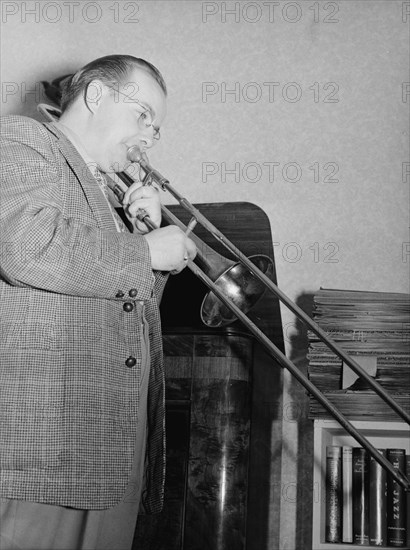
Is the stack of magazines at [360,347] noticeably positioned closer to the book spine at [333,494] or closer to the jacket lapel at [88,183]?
the book spine at [333,494]

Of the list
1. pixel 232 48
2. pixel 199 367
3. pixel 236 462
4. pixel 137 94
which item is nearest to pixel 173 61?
pixel 232 48

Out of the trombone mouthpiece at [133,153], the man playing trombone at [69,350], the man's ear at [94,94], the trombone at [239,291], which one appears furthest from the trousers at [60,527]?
the man's ear at [94,94]

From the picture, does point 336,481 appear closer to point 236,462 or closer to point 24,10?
point 236,462

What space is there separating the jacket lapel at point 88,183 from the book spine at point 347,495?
94cm

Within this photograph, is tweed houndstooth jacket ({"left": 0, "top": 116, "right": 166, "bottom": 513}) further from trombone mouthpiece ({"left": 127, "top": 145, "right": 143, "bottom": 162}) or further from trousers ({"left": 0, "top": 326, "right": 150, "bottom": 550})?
trombone mouthpiece ({"left": 127, "top": 145, "right": 143, "bottom": 162})

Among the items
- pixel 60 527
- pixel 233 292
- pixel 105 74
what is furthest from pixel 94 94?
pixel 60 527

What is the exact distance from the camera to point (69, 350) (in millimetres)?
1367

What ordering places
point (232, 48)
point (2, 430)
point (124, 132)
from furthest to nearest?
1. point (232, 48)
2. point (124, 132)
3. point (2, 430)

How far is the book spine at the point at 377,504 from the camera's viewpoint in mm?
1948

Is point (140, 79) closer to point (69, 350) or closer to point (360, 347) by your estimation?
point (69, 350)

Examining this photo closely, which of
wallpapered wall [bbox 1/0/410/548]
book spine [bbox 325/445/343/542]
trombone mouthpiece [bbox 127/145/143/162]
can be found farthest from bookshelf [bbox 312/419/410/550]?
trombone mouthpiece [bbox 127/145/143/162]

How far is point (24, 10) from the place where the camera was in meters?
2.84

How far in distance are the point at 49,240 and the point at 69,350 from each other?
0.65 feet

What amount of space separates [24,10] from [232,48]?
790 millimetres
